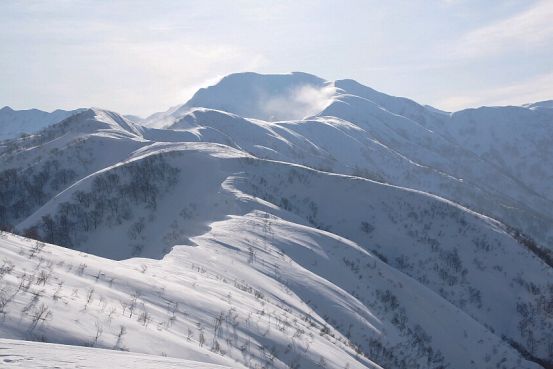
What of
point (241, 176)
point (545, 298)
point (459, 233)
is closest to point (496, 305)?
point (545, 298)

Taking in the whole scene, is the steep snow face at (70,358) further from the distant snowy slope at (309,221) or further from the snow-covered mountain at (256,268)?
the distant snowy slope at (309,221)

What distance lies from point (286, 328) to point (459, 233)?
45.0 m

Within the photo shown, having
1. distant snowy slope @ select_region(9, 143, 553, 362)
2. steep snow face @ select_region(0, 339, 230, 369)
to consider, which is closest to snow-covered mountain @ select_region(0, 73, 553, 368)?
distant snowy slope @ select_region(9, 143, 553, 362)

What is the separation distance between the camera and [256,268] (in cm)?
2714

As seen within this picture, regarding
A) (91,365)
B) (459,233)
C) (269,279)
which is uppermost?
(91,365)

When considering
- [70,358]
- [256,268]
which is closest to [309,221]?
[256,268]

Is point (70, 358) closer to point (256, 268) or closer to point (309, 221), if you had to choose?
point (256, 268)

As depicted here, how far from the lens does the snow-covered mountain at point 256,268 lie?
41.3 feet

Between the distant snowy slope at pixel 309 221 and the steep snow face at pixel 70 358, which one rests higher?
the steep snow face at pixel 70 358

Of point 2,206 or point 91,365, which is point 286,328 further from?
point 2,206

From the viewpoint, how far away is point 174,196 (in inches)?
2009

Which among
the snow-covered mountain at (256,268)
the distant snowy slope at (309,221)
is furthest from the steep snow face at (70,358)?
the distant snowy slope at (309,221)

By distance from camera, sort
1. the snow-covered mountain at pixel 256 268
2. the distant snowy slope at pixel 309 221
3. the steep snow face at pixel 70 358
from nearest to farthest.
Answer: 1. the steep snow face at pixel 70 358
2. the snow-covered mountain at pixel 256 268
3. the distant snowy slope at pixel 309 221

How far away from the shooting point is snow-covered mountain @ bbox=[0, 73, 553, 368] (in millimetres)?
12594
